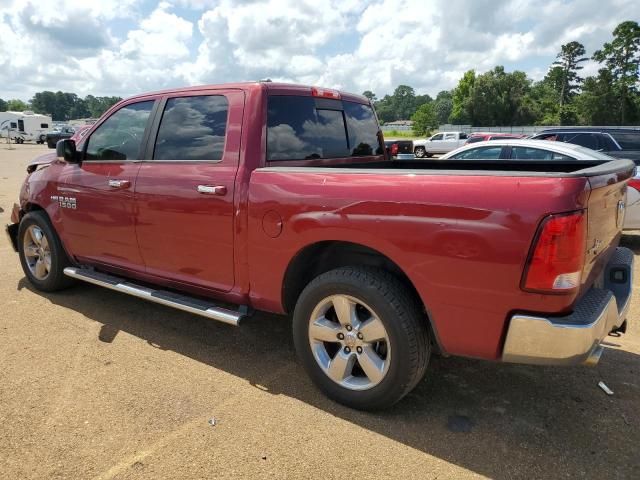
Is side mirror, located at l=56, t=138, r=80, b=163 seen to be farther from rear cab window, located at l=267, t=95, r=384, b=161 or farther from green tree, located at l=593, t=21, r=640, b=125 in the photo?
green tree, located at l=593, t=21, r=640, b=125

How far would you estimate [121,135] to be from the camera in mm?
4230

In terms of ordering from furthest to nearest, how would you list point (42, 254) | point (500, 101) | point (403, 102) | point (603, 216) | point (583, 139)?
1. point (403, 102)
2. point (500, 101)
3. point (583, 139)
4. point (42, 254)
5. point (603, 216)

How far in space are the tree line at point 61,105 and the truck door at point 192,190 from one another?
148554 mm

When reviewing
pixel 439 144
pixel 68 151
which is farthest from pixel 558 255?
pixel 439 144

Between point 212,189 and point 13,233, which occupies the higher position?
point 212,189

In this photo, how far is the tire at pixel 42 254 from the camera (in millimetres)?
4824

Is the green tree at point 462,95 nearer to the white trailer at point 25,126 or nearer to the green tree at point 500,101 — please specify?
the green tree at point 500,101

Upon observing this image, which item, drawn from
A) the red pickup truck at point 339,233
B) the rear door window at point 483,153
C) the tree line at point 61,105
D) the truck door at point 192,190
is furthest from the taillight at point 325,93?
the tree line at point 61,105

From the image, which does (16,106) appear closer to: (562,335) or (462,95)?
(462,95)

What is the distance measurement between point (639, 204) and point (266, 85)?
5564mm

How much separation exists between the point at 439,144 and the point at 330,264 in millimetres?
29897

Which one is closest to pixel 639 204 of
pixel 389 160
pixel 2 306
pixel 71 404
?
pixel 389 160

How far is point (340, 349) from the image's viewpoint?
304 centimetres

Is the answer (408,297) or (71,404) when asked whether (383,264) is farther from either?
(71,404)
